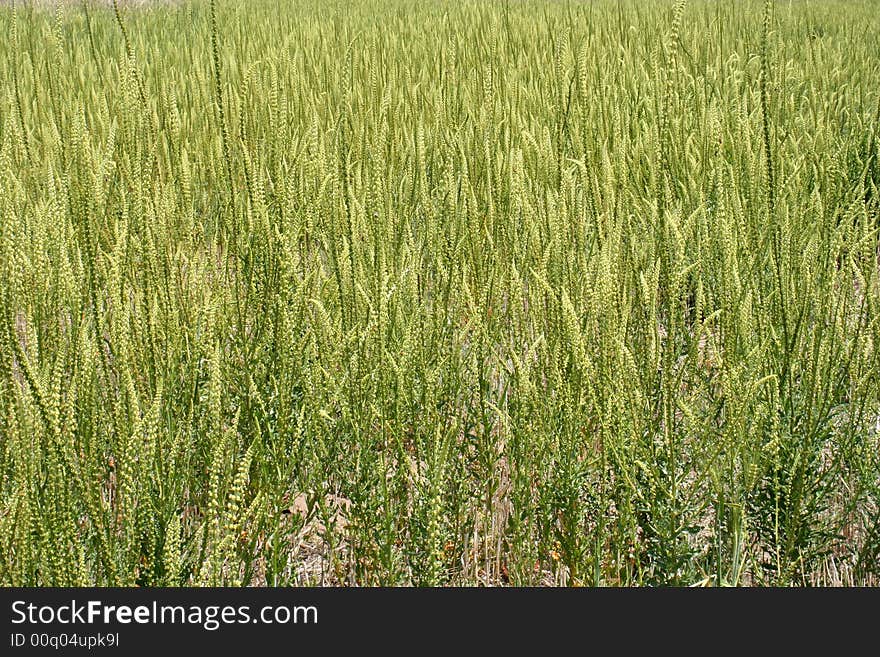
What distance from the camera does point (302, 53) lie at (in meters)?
4.32

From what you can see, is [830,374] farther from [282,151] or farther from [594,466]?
[282,151]

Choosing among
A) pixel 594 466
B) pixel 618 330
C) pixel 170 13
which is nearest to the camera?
pixel 618 330

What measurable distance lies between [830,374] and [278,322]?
89 cm

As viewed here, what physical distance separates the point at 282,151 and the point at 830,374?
133 cm

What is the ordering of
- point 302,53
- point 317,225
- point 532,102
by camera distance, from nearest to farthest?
1. point 317,225
2. point 532,102
3. point 302,53

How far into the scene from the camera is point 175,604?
113cm

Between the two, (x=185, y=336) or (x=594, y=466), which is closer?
(x=594, y=466)

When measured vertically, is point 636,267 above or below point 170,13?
below

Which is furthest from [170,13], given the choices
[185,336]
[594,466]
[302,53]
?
[594,466]

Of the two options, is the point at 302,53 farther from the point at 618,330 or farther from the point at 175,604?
the point at 175,604

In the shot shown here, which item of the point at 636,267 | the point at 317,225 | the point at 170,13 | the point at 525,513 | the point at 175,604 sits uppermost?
the point at 170,13

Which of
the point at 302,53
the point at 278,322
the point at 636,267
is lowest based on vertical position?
the point at 278,322

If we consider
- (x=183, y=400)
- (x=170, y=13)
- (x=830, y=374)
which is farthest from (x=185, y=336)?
(x=170, y=13)

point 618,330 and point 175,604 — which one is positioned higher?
point 618,330
